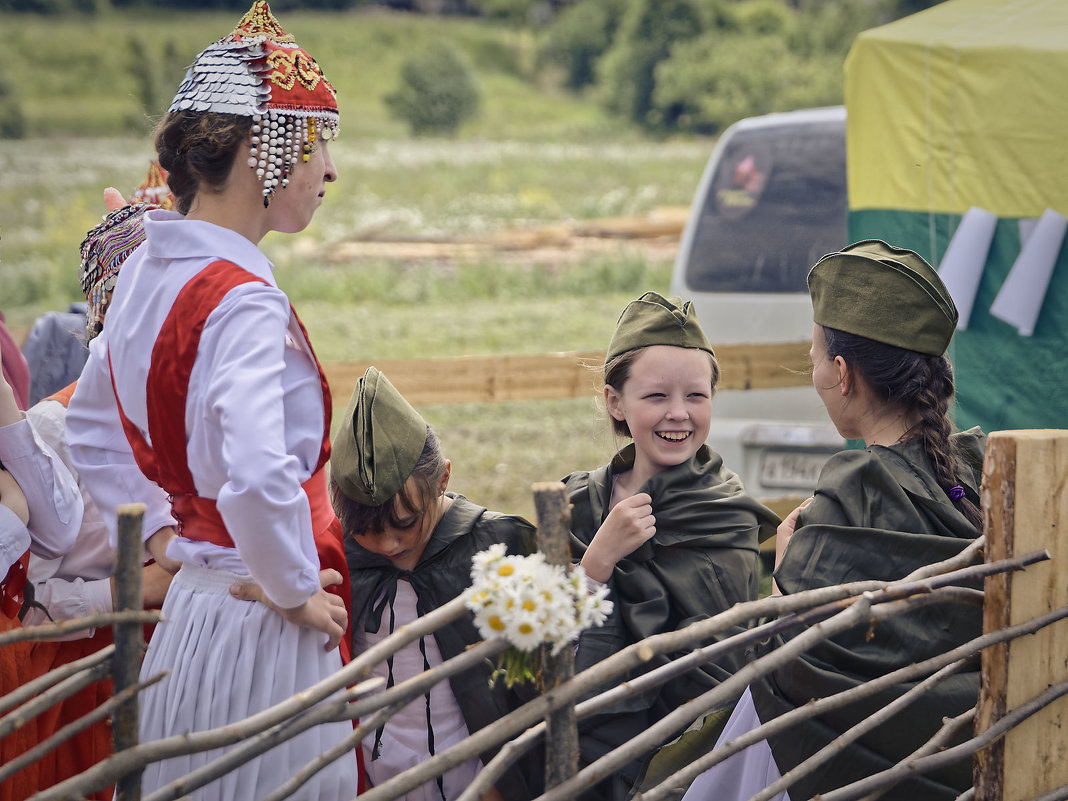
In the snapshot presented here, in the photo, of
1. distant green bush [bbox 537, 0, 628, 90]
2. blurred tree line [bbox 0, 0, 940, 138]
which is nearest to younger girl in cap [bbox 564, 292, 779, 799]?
blurred tree line [bbox 0, 0, 940, 138]

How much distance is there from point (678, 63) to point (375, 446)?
124ft

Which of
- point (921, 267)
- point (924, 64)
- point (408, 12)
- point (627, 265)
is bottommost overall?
point (627, 265)

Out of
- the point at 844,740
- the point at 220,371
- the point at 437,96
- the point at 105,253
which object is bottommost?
the point at 844,740

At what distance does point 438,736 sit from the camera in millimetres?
2490

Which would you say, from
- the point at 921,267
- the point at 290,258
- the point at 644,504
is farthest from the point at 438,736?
the point at 290,258

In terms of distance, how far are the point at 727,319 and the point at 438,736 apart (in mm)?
3340

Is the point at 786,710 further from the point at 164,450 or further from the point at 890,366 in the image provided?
the point at 164,450

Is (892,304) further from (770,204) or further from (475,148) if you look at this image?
(475,148)

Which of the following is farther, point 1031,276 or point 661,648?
point 1031,276

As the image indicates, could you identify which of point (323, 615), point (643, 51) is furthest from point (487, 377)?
point (643, 51)

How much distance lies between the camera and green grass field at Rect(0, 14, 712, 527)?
10.9m

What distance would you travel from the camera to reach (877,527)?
2217 millimetres

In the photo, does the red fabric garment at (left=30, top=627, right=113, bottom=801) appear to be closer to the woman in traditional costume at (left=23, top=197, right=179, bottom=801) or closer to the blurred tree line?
the woman in traditional costume at (left=23, top=197, right=179, bottom=801)

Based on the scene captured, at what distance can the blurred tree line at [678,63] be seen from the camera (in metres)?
34.6
